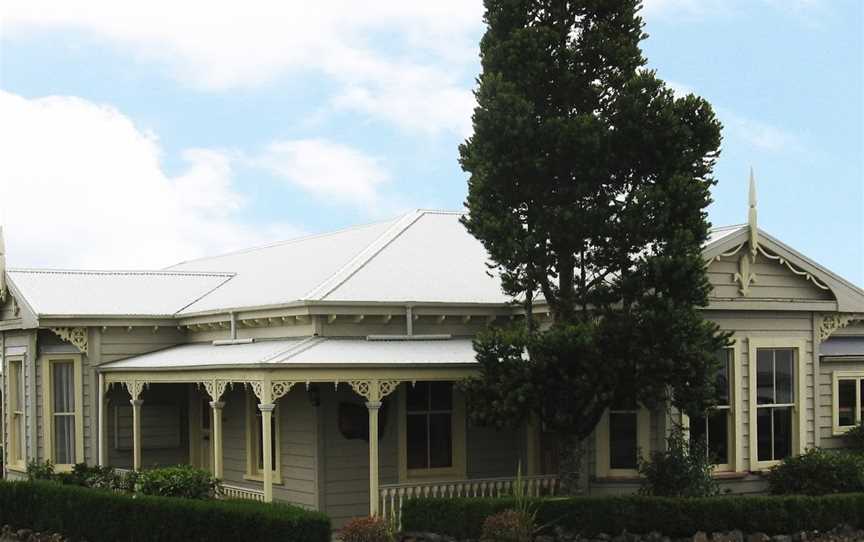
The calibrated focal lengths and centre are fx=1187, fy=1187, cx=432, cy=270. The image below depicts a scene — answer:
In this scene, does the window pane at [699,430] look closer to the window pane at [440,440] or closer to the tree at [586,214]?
the tree at [586,214]

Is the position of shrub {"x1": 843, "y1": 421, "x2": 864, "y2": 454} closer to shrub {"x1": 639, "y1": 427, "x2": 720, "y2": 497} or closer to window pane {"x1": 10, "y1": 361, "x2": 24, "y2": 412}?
shrub {"x1": 639, "y1": 427, "x2": 720, "y2": 497}

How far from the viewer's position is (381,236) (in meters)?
26.0

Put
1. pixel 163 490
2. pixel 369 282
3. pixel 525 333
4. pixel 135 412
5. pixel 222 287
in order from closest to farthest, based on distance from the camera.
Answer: pixel 525 333
pixel 163 490
pixel 369 282
pixel 135 412
pixel 222 287

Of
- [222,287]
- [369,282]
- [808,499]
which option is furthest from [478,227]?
[222,287]

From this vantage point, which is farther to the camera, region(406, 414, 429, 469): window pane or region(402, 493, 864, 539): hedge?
region(406, 414, 429, 469): window pane

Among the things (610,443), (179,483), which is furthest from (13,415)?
(610,443)

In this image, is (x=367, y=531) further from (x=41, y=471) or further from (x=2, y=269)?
(x=2, y=269)

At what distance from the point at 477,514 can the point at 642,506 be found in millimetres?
2563

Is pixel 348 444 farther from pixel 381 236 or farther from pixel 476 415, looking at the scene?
pixel 381 236

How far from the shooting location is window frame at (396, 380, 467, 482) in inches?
862

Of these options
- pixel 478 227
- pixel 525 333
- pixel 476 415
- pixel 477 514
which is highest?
pixel 478 227

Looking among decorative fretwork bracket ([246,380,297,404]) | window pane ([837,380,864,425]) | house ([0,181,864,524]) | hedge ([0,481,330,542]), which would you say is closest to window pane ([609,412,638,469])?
house ([0,181,864,524])

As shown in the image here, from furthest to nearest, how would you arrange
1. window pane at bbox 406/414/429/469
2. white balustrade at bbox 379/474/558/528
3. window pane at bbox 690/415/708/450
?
window pane at bbox 406/414/429/469
window pane at bbox 690/415/708/450
white balustrade at bbox 379/474/558/528

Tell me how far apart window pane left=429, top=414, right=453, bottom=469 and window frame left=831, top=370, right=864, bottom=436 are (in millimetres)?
7879
